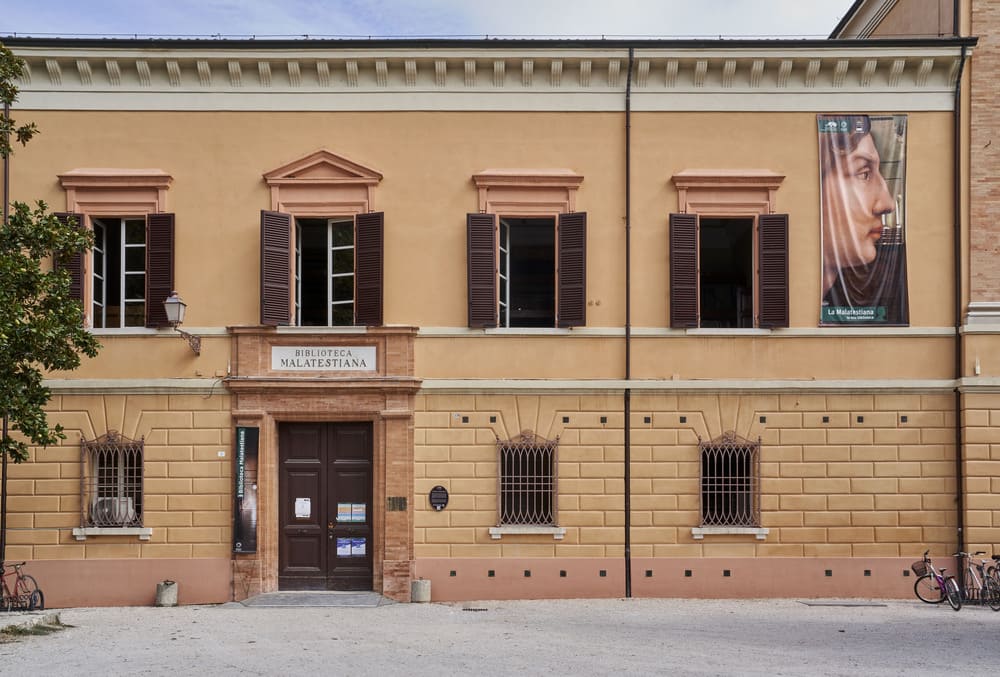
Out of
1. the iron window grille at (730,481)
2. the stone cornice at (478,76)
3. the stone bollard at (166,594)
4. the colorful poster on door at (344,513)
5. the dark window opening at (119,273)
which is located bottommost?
the stone bollard at (166,594)

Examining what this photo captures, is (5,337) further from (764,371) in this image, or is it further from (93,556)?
(764,371)

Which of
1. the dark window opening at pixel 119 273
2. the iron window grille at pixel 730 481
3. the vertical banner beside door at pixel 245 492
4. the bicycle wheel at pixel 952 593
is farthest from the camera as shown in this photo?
the dark window opening at pixel 119 273

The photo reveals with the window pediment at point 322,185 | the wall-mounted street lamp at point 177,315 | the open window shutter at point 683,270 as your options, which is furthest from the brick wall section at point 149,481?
the open window shutter at point 683,270

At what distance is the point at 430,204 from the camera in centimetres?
1530

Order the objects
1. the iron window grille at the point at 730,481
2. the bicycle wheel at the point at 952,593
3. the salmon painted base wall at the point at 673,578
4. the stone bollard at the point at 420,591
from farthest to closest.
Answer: the iron window grille at the point at 730,481 < the salmon painted base wall at the point at 673,578 < the stone bollard at the point at 420,591 < the bicycle wheel at the point at 952,593

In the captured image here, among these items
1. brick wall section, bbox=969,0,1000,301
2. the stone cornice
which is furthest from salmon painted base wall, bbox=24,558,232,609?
brick wall section, bbox=969,0,1000,301

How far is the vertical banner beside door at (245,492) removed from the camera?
1475cm

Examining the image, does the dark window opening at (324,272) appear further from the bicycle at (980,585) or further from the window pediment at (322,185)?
the bicycle at (980,585)

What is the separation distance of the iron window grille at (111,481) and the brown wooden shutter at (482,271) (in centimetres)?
593

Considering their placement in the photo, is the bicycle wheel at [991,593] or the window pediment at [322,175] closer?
the bicycle wheel at [991,593]

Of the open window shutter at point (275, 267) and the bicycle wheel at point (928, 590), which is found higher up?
the open window shutter at point (275, 267)

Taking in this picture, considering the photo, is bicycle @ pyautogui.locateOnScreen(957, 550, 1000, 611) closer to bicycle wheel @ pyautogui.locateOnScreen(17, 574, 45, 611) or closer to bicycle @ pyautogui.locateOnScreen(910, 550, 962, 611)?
bicycle @ pyautogui.locateOnScreen(910, 550, 962, 611)

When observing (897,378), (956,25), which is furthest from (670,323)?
(956,25)

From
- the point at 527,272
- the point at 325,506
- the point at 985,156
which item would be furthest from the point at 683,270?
the point at 325,506
